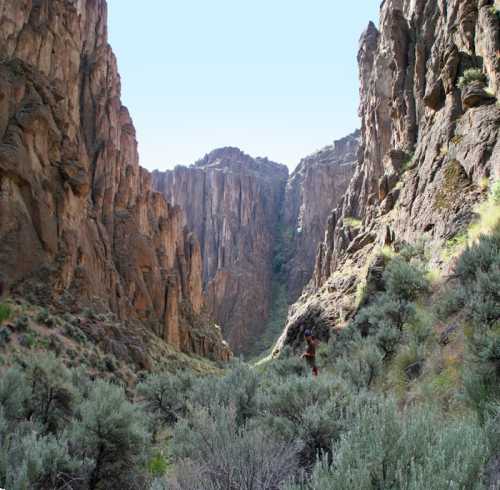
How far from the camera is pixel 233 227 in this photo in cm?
10981

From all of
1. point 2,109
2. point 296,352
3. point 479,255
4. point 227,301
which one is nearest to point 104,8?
point 2,109

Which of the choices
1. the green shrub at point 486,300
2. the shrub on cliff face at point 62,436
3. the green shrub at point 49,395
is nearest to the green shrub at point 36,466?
the shrub on cliff face at point 62,436

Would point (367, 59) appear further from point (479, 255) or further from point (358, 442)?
point (358, 442)

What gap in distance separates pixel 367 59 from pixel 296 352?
4548cm


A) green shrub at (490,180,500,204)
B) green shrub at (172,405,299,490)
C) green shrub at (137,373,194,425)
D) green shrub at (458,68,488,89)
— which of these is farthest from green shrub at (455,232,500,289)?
green shrub at (458,68,488,89)

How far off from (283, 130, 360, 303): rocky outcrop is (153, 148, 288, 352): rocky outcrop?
7774mm

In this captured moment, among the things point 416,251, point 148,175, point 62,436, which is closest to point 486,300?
point 62,436

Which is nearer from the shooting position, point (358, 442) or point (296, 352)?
point (358, 442)

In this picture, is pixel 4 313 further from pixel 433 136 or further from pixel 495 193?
pixel 433 136

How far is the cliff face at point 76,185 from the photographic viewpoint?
71.8 feet

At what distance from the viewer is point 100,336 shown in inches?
930

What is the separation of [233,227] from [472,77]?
9205 cm

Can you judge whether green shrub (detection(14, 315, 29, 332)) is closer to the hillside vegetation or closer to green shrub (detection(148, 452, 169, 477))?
the hillside vegetation

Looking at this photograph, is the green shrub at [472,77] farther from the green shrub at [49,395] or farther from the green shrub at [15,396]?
the green shrub at [15,396]
